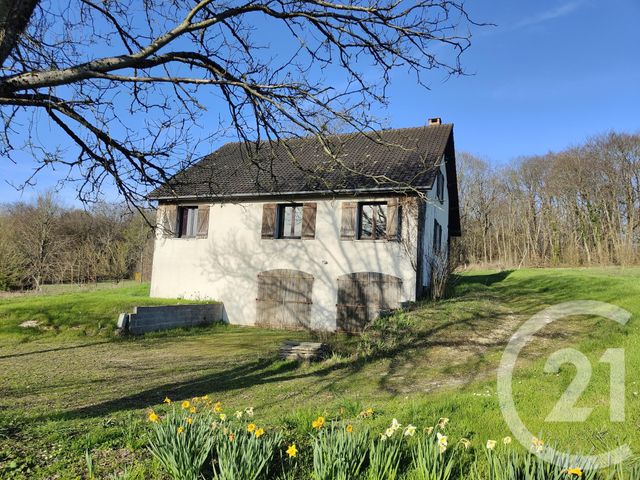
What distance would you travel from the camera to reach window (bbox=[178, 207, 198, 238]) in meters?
18.7

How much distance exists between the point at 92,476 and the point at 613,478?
10.6 ft

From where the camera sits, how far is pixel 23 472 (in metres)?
3.10

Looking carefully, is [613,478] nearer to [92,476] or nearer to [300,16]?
[92,476]

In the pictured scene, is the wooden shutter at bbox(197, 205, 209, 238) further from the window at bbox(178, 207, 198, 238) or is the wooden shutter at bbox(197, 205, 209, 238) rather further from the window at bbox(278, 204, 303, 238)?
the window at bbox(278, 204, 303, 238)

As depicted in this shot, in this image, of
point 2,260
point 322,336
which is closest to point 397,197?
point 322,336

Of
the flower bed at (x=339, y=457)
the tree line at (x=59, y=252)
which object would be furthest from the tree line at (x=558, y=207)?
the flower bed at (x=339, y=457)

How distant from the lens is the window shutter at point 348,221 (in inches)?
617

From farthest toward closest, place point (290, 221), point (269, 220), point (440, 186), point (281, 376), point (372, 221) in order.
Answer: point (440, 186) → point (290, 221) → point (269, 220) → point (372, 221) → point (281, 376)

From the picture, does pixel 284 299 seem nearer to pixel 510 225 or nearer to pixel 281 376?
pixel 281 376

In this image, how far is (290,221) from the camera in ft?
56.3

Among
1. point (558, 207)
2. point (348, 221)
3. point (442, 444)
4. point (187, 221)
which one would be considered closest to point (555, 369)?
point (442, 444)

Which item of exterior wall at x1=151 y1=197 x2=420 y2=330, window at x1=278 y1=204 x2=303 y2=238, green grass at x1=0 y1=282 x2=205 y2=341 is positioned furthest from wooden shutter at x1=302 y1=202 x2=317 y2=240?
green grass at x1=0 y1=282 x2=205 y2=341

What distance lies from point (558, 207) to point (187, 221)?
1161 inches

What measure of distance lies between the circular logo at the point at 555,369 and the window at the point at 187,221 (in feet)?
42.3
